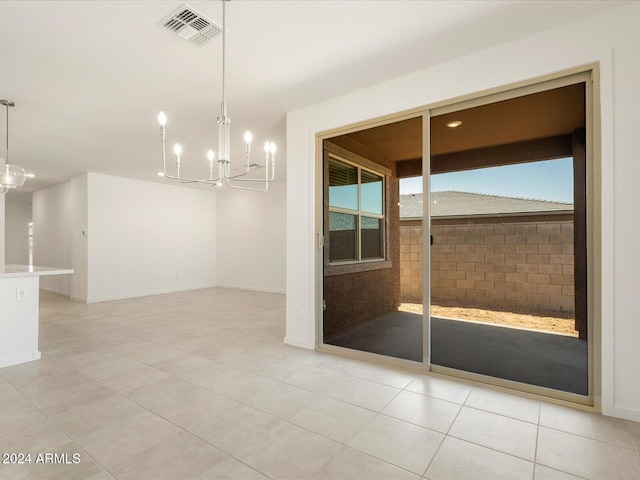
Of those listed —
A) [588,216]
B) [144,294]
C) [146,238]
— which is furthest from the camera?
[146,238]

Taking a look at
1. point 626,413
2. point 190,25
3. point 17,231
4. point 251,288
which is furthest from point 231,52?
point 17,231

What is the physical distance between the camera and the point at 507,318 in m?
2.94

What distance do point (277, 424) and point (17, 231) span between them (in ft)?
41.1

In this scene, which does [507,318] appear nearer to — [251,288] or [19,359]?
[19,359]

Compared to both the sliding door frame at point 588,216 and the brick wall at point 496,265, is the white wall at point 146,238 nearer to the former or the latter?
the sliding door frame at point 588,216

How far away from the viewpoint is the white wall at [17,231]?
10289 mm

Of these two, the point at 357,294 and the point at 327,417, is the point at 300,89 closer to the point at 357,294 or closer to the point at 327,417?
the point at 357,294

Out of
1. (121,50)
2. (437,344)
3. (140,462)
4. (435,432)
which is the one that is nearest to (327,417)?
(435,432)

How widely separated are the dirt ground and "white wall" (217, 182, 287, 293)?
5.15 metres

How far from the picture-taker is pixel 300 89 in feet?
11.0

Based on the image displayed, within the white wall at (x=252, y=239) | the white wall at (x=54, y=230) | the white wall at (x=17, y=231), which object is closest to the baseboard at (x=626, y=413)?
the white wall at (x=252, y=239)

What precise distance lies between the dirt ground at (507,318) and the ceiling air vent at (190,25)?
9.19ft

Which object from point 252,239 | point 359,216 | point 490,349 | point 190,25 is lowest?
point 490,349

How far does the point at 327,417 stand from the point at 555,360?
6.30 ft
